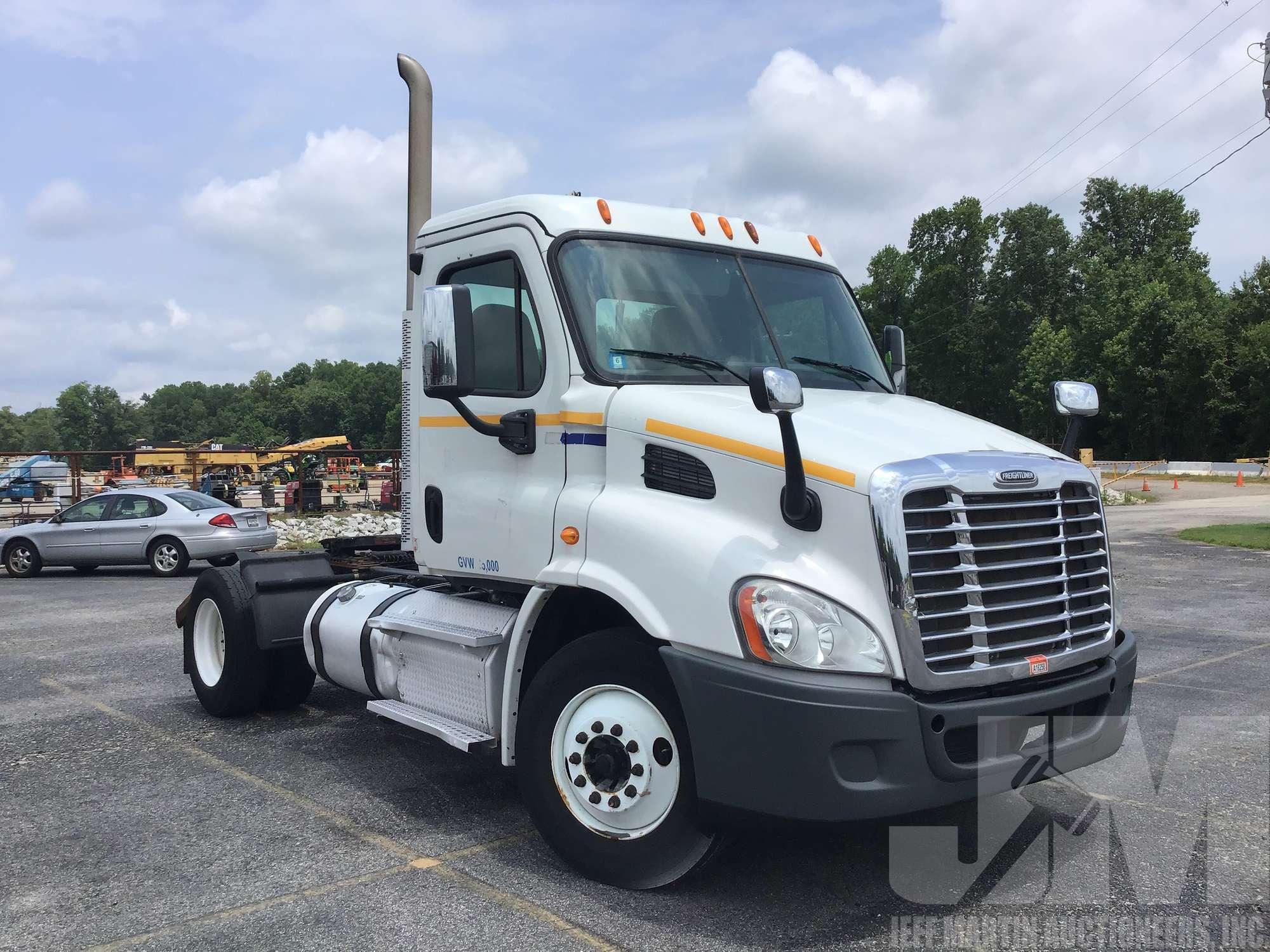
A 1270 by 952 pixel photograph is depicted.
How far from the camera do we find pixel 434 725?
16.4ft

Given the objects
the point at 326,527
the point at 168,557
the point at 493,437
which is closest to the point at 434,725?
the point at 493,437

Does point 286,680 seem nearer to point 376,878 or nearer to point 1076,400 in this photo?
point 376,878

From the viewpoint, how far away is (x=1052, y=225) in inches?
3351

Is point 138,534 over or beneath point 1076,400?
beneath

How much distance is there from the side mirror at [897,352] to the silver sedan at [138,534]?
13.6m

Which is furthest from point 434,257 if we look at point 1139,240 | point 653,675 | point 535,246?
point 1139,240

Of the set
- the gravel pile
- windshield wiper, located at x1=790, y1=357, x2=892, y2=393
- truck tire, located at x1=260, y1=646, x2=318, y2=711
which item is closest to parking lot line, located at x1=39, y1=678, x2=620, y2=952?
truck tire, located at x1=260, y1=646, x2=318, y2=711

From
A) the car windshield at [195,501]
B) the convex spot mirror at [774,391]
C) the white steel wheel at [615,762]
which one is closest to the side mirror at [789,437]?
the convex spot mirror at [774,391]

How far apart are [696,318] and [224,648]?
399cm

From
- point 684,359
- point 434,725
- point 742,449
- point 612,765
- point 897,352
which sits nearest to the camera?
point 742,449

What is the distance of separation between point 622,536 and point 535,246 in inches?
58.3

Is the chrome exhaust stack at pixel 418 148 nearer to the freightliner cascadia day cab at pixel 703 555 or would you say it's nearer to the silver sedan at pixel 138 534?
the freightliner cascadia day cab at pixel 703 555

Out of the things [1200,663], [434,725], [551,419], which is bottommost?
[1200,663]

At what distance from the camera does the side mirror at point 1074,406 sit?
4996 mm
